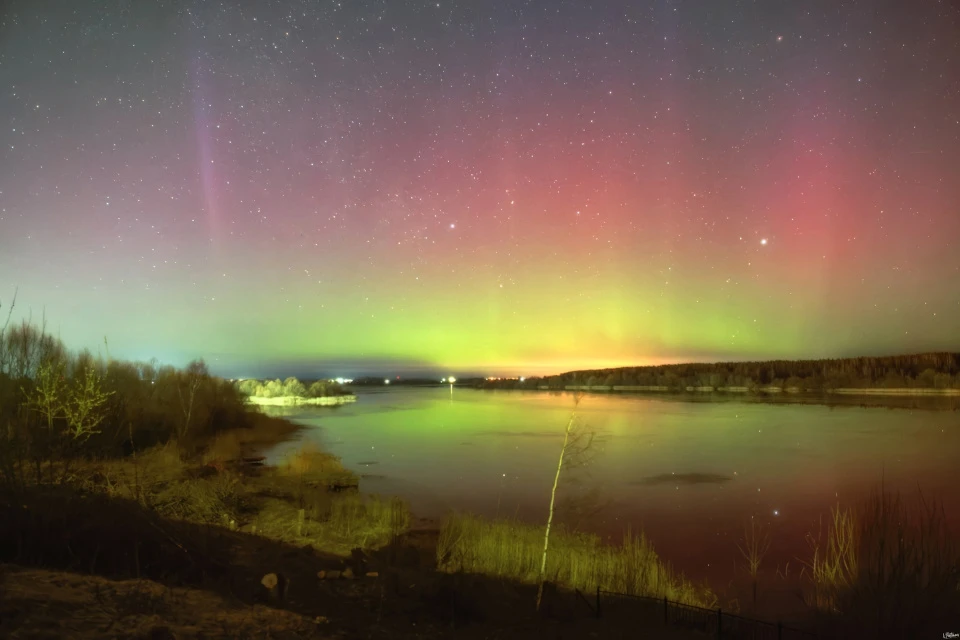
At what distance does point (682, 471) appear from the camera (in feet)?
96.6

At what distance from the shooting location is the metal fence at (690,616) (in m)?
8.77

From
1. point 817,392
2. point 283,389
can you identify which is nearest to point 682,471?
point 283,389

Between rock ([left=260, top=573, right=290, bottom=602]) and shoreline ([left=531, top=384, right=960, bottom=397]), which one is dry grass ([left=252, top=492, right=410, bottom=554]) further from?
shoreline ([left=531, top=384, right=960, bottom=397])

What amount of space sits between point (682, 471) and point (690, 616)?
2131 cm

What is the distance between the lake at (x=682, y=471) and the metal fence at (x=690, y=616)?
3124 millimetres

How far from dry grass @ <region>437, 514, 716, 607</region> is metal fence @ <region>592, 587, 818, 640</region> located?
886 millimetres

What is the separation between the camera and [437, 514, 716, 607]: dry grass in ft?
36.9

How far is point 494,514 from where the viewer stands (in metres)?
20.5

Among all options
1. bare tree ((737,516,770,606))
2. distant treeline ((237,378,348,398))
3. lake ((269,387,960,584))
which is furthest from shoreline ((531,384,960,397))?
bare tree ((737,516,770,606))

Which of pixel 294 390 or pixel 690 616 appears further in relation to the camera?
pixel 294 390

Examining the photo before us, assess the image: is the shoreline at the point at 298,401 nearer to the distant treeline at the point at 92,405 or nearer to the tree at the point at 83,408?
the distant treeline at the point at 92,405

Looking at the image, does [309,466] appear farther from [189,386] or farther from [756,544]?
[189,386]

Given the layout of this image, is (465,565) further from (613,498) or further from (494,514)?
(613,498)

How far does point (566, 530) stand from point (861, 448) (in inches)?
1093
